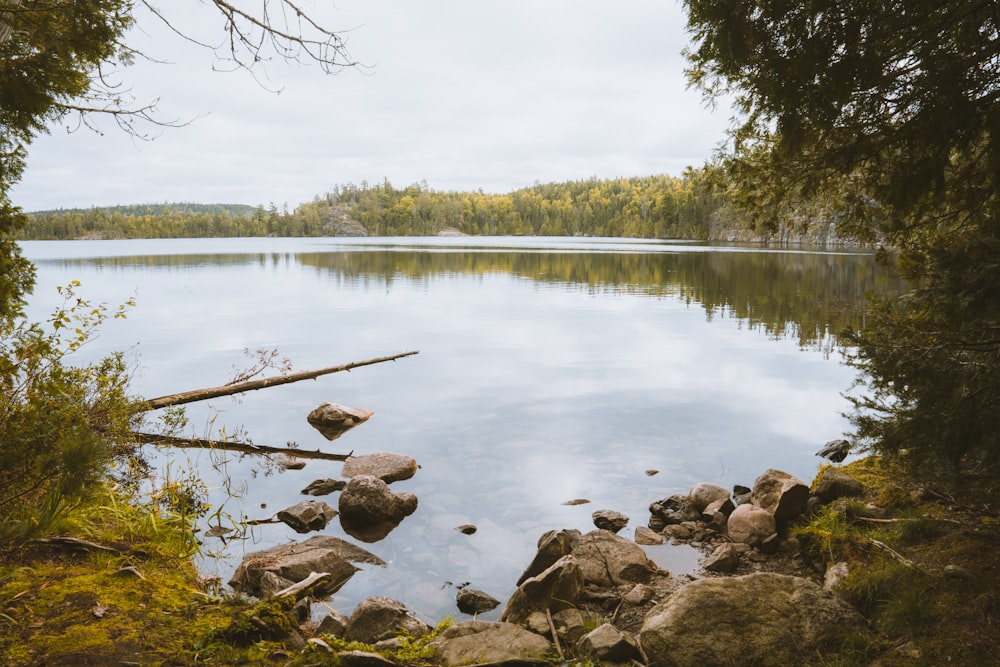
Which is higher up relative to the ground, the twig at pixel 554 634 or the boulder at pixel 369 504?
the twig at pixel 554 634

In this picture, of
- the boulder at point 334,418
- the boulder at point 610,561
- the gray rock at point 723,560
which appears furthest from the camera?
the boulder at point 334,418

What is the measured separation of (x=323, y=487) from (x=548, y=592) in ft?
16.1

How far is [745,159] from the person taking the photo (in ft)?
20.3

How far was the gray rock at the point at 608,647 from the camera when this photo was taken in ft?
15.1

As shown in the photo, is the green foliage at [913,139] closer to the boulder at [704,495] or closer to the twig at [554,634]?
the twig at [554,634]

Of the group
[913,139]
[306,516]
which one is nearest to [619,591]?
[306,516]

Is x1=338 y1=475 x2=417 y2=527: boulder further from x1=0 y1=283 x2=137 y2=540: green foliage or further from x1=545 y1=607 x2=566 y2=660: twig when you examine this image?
x1=0 y1=283 x2=137 y2=540: green foliage

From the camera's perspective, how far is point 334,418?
1320 cm

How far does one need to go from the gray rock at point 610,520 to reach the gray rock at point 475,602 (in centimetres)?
243

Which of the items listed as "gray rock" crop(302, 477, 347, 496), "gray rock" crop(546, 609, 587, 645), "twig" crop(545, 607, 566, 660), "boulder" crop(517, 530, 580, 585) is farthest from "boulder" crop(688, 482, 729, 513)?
"gray rock" crop(302, 477, 347, 496)

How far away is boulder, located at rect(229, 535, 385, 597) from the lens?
6477 millimetres

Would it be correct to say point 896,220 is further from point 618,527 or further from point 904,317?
point 618,527

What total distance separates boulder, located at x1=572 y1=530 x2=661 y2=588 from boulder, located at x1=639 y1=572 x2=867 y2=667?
195cm

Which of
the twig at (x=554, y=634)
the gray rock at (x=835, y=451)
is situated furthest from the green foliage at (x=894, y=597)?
the gray rock at (x=835, y=451)
